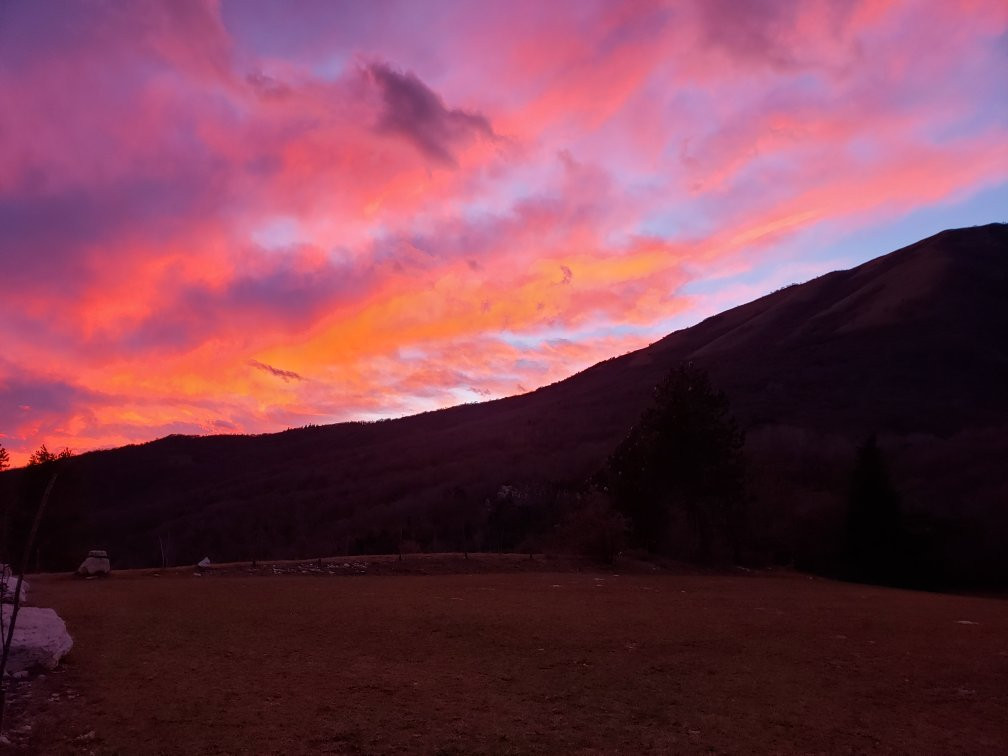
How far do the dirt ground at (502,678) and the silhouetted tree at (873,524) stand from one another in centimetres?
2204

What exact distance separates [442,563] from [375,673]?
16986 millimetres

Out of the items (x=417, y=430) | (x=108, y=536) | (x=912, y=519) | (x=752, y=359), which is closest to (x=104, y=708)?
(x=912, y=519)

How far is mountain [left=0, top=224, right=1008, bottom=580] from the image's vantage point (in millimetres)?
45438

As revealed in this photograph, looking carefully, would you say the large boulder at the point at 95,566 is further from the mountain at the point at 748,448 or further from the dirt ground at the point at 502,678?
the mountain at the point at 748,448

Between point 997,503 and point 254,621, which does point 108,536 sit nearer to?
point 254,621

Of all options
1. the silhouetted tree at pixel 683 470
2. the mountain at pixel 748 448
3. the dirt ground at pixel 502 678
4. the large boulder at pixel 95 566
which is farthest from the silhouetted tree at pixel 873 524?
the large boulder at pixel 95 566

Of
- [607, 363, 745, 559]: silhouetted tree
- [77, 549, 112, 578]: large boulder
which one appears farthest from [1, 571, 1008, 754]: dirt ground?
[607, 363, 745, 559]: silhouetted tree

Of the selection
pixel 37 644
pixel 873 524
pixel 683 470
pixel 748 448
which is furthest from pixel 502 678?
pixel 748 448

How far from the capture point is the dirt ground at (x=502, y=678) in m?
7.42

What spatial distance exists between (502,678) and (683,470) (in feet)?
83.7

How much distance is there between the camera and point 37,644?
9.42 meters

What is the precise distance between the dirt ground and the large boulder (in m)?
5.06

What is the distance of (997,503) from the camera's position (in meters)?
47.5

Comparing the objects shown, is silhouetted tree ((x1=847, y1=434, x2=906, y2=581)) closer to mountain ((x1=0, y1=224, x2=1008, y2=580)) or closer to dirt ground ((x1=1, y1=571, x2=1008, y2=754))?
mountain ((x1=0, y1=224, x2=1008, y2=580))
